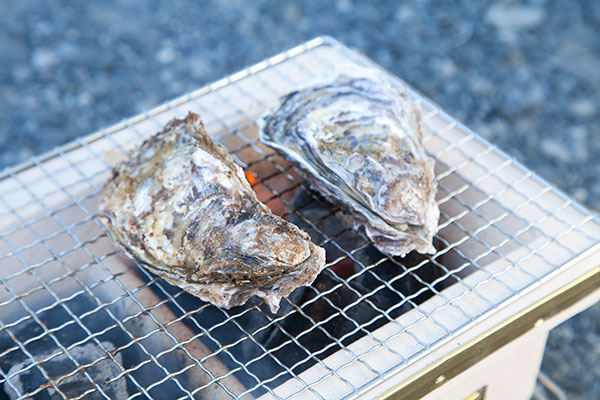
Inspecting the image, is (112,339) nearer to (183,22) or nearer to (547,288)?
(547,288)

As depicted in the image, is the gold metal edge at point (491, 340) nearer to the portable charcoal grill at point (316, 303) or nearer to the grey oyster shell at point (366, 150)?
the portable charcoal grill at point (316, 303)

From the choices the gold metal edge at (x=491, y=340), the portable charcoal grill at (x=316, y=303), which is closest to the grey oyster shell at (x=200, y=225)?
the portable charcoal grill at (x=316, y=303)

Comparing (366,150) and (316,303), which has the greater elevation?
(366,150)

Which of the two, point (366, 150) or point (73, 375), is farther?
point (366, 150)

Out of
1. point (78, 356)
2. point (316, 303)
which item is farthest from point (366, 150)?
point (78, 356)

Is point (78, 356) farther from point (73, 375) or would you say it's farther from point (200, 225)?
point (200, 225)

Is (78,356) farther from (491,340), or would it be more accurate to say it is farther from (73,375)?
(491,340)

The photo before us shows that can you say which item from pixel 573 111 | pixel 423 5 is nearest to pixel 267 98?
pixel 573 111
